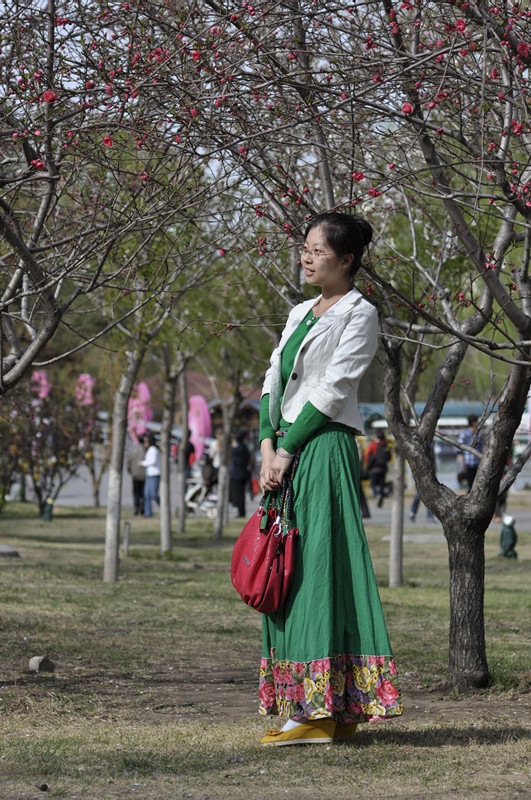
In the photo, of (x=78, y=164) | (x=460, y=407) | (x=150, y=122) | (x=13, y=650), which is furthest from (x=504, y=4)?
(x=460, y=407)

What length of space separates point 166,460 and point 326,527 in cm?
1218

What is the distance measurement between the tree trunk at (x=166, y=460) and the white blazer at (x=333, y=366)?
1024 cm

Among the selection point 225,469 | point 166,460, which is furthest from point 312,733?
point 225,469

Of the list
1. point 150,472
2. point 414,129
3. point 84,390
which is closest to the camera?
point 414,129

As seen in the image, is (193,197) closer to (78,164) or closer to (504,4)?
(78,164)

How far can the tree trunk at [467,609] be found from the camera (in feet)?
19.5

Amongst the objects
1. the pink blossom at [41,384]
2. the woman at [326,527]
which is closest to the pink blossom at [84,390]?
the pink blossom at [41,384]

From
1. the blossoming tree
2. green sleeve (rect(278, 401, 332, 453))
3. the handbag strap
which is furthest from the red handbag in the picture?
the blossoming tree

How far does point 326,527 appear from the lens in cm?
447

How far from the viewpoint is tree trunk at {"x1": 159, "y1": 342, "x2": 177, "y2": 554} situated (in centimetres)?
1498

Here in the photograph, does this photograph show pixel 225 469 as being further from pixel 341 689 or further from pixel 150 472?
pixel 341 689

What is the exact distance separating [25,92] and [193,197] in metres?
0.99

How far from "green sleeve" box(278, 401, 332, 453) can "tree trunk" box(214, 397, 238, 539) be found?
1318cm

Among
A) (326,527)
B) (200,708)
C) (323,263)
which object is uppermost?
(323,263)
